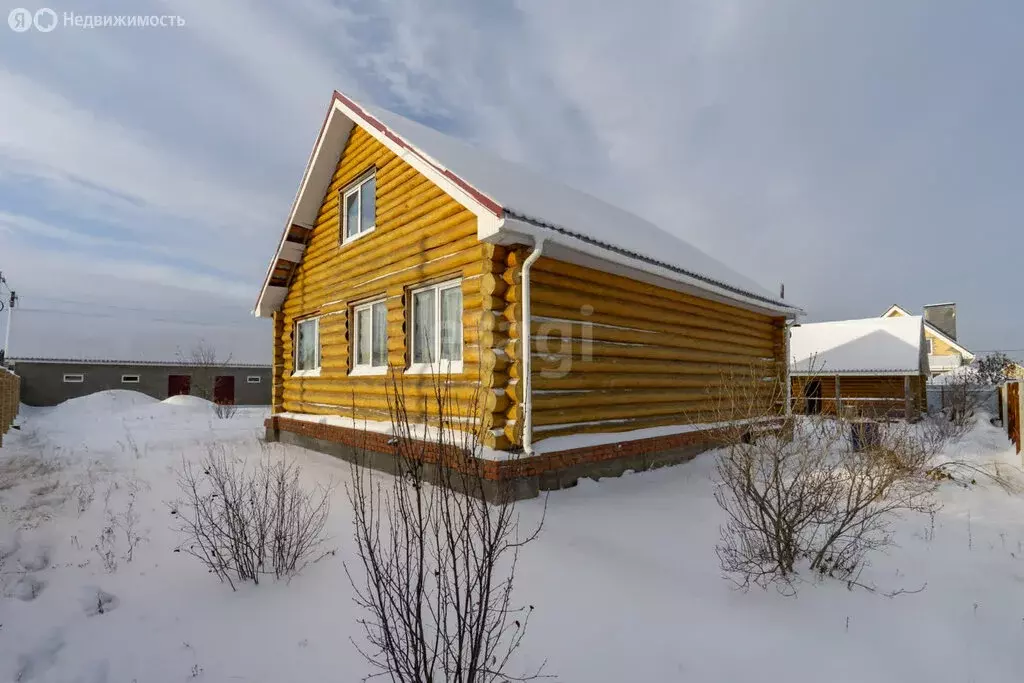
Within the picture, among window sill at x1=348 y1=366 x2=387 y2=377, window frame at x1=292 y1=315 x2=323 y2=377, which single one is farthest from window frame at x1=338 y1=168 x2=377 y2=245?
window sill at x1=348 y1=366 x2=387 y2=377

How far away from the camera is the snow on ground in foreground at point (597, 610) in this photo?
3.48 m

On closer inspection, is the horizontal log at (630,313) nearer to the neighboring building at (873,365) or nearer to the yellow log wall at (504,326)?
the yellow log wall at (504,326)

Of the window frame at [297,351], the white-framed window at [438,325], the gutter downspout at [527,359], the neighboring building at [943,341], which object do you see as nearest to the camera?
the gutter downspout at [527,359]

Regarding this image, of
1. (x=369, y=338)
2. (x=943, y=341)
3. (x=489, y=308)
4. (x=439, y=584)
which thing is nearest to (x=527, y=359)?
(x=489, y=308)

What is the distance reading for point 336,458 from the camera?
32.7 feet

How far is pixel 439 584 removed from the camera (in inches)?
103

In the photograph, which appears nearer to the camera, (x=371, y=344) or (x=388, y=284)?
(x=388, y=284)

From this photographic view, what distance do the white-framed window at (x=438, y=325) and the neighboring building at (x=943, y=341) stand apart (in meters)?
37.8

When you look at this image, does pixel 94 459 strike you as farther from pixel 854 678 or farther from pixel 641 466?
pixel 854 678

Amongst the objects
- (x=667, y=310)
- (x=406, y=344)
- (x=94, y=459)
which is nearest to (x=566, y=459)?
(x=406, y=344)

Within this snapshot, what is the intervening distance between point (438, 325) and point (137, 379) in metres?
31.9

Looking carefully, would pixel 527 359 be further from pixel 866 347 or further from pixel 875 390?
pixel 866 347

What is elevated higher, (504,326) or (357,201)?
(357,201)

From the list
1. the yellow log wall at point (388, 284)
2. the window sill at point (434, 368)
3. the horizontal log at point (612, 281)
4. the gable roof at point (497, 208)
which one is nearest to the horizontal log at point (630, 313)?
the horizontal log at point (612, 281)
